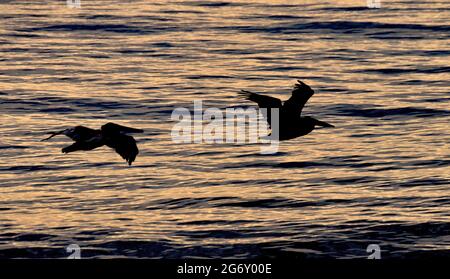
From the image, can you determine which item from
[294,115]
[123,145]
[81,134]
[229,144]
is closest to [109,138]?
[123,145]

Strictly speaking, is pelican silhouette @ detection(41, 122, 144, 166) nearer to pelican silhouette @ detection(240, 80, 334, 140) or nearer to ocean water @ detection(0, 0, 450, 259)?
pelican silhouette @ detection(240, 80, 334, 140)

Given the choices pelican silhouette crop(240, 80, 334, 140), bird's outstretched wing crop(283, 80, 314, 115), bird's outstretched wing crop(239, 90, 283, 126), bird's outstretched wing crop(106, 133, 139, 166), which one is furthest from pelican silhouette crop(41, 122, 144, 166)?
bird's outstretched wing crop(283, 80, 314, 115)

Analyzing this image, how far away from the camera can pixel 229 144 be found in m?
26.1

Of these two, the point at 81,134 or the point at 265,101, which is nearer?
the point at 81,134

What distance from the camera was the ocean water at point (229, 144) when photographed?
20.8 m

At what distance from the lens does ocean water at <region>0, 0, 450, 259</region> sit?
20.8m

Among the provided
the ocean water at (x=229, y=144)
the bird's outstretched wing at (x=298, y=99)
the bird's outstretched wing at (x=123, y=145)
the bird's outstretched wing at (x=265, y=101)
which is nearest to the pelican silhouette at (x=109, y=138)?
the bird's outstretched wing at (x=123, y=145)

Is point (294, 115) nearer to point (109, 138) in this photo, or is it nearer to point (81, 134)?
point (109, 138)

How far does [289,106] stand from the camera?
755 inches

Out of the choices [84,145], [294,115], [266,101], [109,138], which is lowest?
[84,145]

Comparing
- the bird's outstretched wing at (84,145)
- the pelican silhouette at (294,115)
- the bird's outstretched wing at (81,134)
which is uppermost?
the pelican silhouette at (294,115)

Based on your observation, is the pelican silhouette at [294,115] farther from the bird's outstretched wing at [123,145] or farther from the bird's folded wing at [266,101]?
the bird's outstretched wing at [123,145]

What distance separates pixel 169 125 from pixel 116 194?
482 cm

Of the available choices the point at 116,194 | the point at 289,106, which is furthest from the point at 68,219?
the point at 289,106
